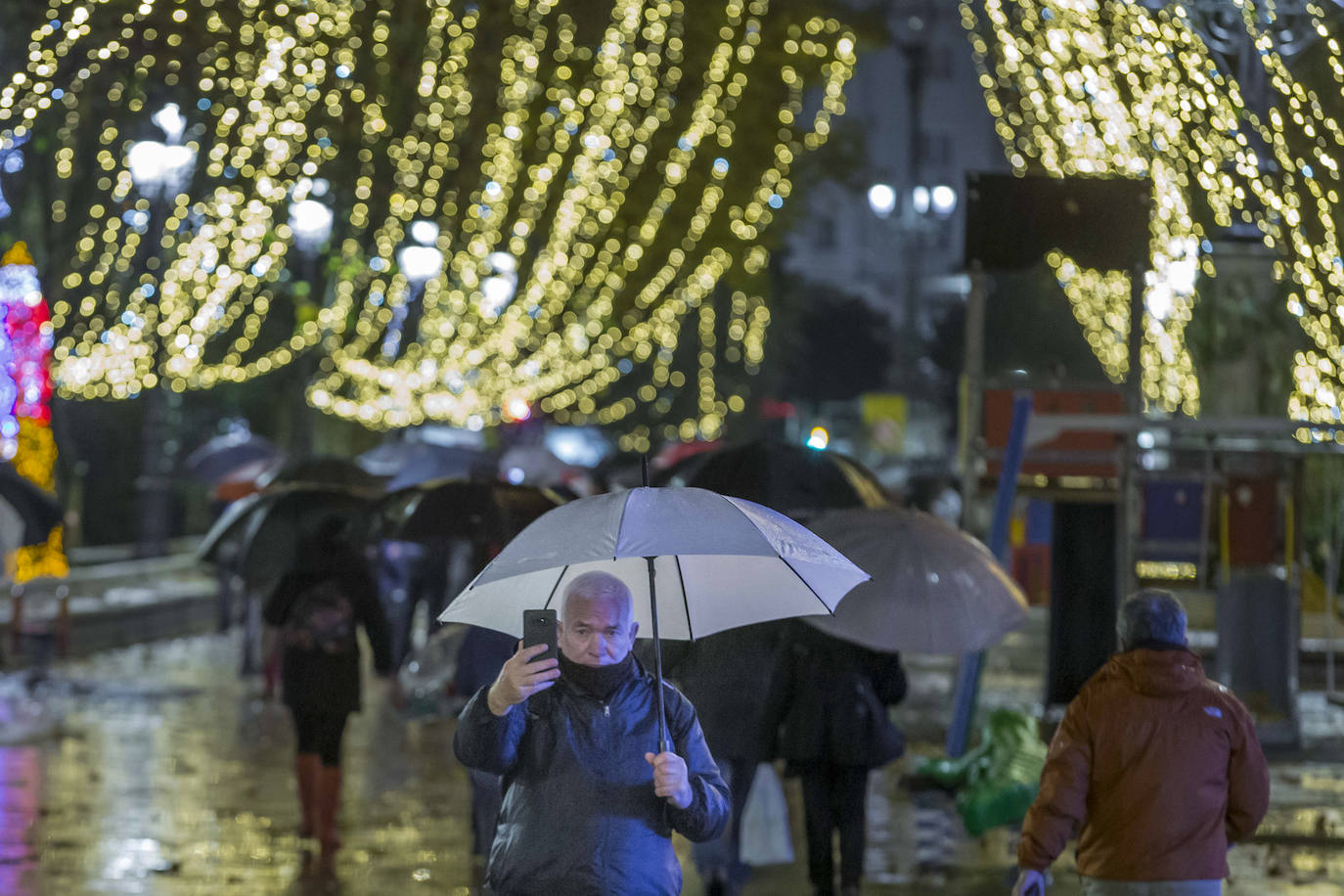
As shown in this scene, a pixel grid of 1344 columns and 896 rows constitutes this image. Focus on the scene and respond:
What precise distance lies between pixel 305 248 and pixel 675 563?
807 inches

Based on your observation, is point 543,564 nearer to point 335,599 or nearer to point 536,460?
point 335,599

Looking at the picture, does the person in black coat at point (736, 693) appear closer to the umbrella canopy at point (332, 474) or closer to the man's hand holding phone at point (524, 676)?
the man's hand holding phone at point (524, 676)

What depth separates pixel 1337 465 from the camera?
775 inches

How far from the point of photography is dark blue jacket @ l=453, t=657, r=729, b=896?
4.76 meters

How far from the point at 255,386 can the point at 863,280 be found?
6171 centimetres

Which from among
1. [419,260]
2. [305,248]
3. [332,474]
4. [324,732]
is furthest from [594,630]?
[305,248]

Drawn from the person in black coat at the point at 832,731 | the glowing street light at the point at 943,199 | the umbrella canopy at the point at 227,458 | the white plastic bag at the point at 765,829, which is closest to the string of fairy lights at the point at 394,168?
the umbrella canopy at the point at 227,458

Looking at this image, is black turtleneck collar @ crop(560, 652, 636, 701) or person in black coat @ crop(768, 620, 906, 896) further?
person in black coat @ crop(768, 620, 906, 896)

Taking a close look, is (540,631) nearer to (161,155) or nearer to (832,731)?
(832,731)

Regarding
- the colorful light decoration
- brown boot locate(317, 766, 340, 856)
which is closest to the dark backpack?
brown boot locate(317, 766, 340, 856)

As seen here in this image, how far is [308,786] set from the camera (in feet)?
34.2

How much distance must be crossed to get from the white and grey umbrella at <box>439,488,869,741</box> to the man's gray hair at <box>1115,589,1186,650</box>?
0.88 m

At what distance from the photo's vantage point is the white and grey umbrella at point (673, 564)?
5078 millimetres

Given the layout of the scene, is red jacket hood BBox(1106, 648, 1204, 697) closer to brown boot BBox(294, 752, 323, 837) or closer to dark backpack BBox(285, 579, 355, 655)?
dark backpack BBox(285, 579, 355, 655)
